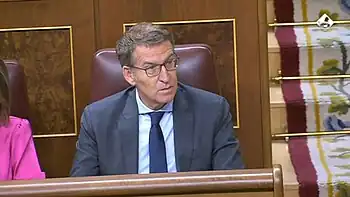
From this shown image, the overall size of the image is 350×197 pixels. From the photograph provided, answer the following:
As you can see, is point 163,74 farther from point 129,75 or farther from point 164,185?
point 164,185

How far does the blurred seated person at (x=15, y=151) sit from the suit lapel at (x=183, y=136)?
439 mm

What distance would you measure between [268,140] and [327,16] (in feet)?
2.13

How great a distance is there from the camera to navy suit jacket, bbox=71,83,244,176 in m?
2.31

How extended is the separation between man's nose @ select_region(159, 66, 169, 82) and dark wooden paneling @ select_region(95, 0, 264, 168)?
100cm

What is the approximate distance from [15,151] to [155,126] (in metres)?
0.46

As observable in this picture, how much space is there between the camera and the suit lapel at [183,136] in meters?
2.31

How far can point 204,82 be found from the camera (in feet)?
8.38

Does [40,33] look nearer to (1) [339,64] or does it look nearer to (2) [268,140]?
(2) [268,140]

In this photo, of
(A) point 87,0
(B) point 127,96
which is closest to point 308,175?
(B) point 127,96

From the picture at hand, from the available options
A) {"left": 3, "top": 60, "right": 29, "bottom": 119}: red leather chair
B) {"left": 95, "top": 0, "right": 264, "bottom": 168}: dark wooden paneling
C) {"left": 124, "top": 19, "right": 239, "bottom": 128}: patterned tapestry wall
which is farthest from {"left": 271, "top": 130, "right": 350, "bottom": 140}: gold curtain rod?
{"left": 3, "top": 60, "right": 29, "bottom": 119}: red leather chair

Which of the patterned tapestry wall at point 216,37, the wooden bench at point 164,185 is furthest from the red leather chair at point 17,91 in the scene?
the wooden bench at point 164,185

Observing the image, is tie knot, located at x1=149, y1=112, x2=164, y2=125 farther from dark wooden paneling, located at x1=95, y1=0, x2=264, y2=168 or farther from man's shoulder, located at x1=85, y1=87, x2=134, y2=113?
dark wooden paneling, located at x1=95, y1=0, x2=264, y2=168

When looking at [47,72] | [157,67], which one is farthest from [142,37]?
[47,72]

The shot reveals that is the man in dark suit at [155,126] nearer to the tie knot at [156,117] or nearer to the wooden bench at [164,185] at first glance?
the tie knot at [156,117]
